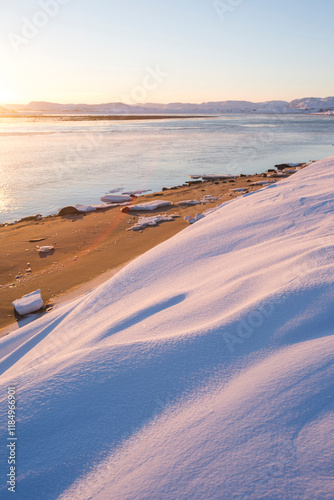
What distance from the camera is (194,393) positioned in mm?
1468

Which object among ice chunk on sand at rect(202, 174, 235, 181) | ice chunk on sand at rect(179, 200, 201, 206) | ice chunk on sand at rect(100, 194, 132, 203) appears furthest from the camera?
→ ice chunk on sand at rect(202, 174, 235, 181)

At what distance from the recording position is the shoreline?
4.61 m

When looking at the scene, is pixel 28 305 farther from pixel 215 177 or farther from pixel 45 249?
pixel 215 177

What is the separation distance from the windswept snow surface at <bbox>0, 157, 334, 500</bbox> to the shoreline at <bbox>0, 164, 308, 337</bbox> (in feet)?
6.76

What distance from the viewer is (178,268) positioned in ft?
9.80

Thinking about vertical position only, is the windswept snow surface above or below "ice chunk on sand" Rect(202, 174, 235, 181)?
below

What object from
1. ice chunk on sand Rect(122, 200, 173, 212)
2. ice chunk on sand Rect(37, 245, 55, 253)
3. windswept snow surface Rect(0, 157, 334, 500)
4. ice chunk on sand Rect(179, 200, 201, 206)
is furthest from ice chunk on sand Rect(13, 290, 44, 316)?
ice chunk on sand Rect(179, 200, 201, 206)

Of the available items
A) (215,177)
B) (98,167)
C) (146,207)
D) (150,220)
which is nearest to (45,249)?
(150,220)

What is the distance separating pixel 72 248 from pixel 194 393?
524 cm

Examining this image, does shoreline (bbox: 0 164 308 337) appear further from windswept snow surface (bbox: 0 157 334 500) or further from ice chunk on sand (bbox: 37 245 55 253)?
windswept snow surface (bbox: 0 157 334 500)

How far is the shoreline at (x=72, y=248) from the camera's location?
4613 millimetres

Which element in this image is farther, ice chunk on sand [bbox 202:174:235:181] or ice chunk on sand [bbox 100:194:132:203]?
ice chunk on sand [bbox 202:174:235:181]

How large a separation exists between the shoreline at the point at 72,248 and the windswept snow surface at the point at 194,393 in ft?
6.76

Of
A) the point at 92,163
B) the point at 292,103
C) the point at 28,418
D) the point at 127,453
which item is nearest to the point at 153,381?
the point at 127,453
